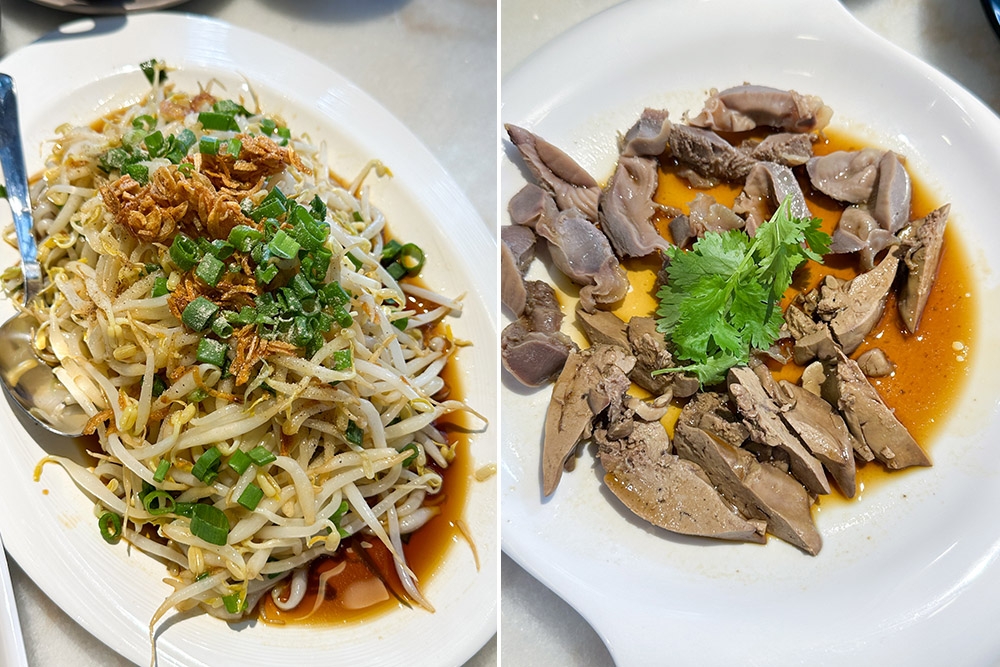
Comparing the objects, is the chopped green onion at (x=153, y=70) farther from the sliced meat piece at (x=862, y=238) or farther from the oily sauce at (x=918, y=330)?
the sliced meat piece at (x=862, y=238)

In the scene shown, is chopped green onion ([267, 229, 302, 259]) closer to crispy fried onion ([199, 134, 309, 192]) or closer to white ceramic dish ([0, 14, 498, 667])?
crispy fried onion ([199, 134, 309, 192])

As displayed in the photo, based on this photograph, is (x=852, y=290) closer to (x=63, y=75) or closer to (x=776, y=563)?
(x=776, y=563)

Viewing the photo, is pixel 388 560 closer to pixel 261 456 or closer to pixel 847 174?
pixel 261 456

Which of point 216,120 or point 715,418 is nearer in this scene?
point 715,418

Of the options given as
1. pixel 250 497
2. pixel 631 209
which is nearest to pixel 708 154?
pixel 631 209

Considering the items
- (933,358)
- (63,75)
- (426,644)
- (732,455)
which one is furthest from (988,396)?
(63,75)

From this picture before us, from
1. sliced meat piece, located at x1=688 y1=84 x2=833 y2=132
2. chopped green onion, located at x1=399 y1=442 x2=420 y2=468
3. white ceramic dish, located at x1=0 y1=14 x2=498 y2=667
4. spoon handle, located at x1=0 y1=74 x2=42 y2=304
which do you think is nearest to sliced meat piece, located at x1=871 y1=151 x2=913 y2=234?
sliced meat piece, located at x1=688 y1=84 x2=833 y2=132
